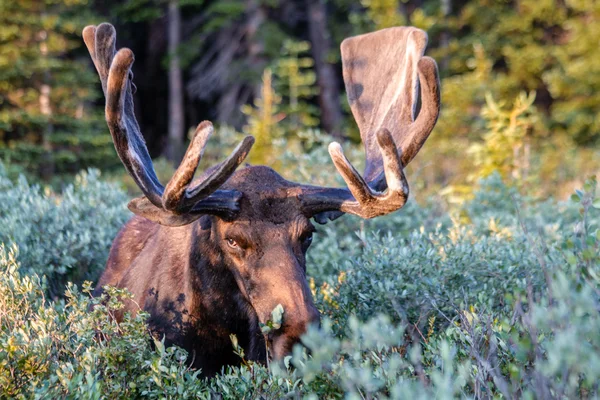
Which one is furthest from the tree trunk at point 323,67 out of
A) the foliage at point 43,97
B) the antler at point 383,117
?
the antler at point 383,117

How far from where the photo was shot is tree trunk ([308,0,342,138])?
72.3 ft

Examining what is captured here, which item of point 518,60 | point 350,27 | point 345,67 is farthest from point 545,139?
point 345,67

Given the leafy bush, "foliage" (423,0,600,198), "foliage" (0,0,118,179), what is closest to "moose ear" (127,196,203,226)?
the leafy bush

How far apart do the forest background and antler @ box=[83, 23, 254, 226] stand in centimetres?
982

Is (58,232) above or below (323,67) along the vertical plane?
above

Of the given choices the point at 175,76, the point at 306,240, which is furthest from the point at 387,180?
the point at 175,76

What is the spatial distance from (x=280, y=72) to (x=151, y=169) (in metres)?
15.9

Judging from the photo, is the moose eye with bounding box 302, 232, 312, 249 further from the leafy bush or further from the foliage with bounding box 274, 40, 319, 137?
the foliage with bounding box 274, 40, 319, 137

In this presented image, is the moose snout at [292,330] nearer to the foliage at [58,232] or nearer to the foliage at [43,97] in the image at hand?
the foliage at [58,232]

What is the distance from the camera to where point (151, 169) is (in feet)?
13.5

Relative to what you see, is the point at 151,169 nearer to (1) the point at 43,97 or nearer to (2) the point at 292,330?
(2) the point at 292,330

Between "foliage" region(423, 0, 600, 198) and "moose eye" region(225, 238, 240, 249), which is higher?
"moose eye" region(225, 238, 240, 249)

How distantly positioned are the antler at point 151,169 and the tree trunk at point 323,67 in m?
17.8

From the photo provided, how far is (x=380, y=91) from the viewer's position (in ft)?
16.8
